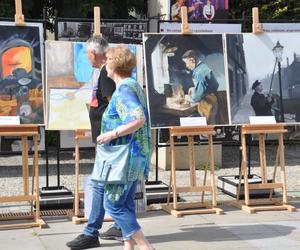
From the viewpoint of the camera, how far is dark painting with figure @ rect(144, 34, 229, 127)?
22.4 feet

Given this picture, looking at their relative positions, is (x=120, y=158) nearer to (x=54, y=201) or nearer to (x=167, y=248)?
(x=167, y=248)

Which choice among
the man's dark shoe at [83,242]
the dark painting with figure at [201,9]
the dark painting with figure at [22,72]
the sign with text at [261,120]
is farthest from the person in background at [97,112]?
the dark painting with figure at [201,9]

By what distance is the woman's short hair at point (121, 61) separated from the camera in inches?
187

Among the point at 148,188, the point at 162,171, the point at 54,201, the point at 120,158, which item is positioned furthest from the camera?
the point at 162,171

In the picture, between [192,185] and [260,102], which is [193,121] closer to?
[192,185]

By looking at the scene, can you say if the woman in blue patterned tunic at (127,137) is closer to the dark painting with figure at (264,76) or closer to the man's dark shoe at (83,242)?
the man's dark shoe at (83,242)

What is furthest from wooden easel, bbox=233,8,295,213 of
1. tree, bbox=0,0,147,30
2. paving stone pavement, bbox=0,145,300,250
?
tree, bbox=0,0,147,30

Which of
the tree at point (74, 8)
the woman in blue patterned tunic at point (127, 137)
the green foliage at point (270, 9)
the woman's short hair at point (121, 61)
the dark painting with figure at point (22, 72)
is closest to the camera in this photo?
the woman in blue patterned tunic at point (127, 137)

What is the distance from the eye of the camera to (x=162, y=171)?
1009 cm

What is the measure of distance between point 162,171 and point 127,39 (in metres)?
3.26

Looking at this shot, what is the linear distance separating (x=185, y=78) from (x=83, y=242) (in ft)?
8.13

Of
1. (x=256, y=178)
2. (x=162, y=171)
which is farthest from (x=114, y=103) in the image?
(x=162, y=171)

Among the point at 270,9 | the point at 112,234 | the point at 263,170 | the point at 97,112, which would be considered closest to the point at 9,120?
the point at 97,112

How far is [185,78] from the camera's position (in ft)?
22.8
